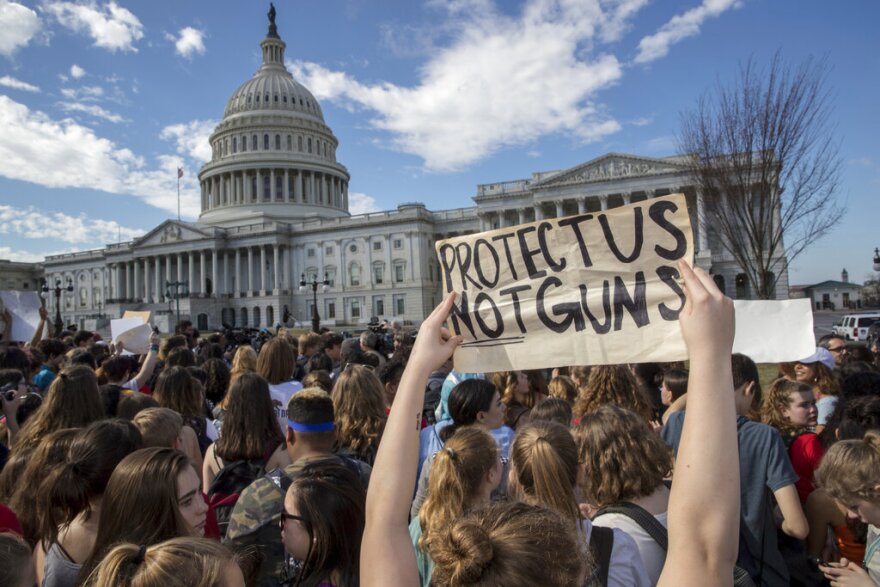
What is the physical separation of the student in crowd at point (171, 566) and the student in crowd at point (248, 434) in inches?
96.7

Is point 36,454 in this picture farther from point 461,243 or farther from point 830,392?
point 830,392

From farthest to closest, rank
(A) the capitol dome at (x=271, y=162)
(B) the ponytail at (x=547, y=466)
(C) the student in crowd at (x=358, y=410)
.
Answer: (A) the capitol dome at (x=271, y=162), (C) the student in crowd at (x=358, y=410), (B) the ponytail at (x=547, y=466)

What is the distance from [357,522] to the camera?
8.84 feet

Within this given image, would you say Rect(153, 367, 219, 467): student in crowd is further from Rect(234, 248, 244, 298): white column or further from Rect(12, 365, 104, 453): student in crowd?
Rect(234, 248, 244, 298): white column

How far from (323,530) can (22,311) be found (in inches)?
464

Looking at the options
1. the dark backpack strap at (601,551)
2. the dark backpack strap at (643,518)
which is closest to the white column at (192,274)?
the dark backpack strap at (643,518)

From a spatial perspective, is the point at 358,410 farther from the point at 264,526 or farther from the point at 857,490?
the point at 857,490

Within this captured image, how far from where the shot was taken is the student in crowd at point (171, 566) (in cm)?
165

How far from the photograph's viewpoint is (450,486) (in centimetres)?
278

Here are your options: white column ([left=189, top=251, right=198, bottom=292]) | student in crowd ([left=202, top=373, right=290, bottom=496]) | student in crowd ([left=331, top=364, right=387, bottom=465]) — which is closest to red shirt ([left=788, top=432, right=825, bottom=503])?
student in crowd ([left=331, top=364, right=387, bottom=465])

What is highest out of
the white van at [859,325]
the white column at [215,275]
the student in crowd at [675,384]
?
the white column at [215,275]

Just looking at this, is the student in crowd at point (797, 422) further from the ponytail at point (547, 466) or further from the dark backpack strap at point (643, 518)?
the ponytail at point (547, 466)

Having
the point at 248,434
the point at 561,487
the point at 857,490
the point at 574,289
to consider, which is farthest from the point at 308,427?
the point at 857,490

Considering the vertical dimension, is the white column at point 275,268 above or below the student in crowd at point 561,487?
above
